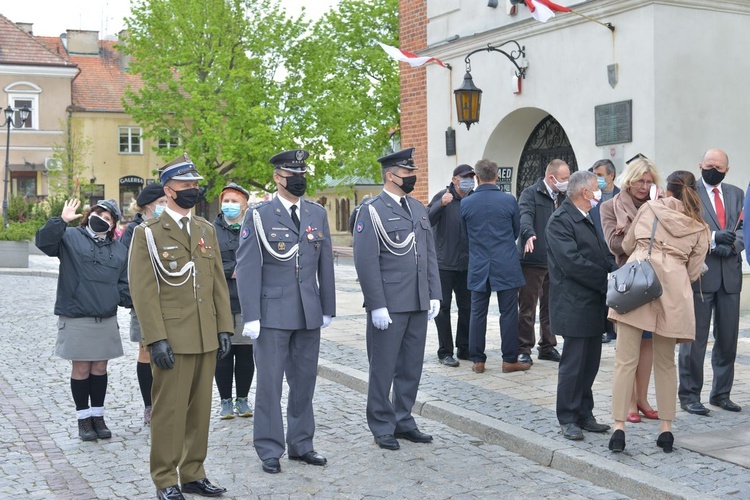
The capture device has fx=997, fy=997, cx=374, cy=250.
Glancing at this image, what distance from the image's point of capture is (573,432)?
683cm

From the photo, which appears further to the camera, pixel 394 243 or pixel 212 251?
pixel 394 243

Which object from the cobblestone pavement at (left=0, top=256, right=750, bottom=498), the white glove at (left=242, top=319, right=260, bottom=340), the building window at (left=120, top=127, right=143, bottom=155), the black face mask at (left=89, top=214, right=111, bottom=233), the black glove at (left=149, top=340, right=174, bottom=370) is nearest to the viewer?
the black glove at (left=149, top=340, right=174, bottom=370)

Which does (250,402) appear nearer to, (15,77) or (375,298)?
(375,298)

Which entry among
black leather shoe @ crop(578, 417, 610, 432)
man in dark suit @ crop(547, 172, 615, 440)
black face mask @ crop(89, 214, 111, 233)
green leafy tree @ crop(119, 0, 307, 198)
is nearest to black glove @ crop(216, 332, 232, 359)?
black face mask @ crop(89, 214, 111, 233)

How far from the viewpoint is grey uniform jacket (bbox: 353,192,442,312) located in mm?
7043

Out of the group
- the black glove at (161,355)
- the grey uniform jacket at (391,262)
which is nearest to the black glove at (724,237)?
the grey uniform jacket at (391,262)

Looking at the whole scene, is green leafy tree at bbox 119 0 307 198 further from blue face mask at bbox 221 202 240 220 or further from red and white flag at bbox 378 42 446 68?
blue face mask at bbox 221 202 240 220

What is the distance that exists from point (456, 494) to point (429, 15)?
12.3 metres

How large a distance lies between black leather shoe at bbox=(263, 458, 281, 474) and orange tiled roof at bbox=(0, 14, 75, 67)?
53575 millimetres

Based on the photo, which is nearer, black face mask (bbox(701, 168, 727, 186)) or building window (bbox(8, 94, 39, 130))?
black face mask (bbox(701, 168, 727, 186))

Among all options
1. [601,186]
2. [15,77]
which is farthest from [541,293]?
[15,77]

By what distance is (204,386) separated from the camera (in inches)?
233

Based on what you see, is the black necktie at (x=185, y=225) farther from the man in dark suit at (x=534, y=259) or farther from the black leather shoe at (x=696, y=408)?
the man in dark suit at (x=534, y=259)

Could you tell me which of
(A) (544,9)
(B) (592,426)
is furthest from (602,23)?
(B) (592,426)
